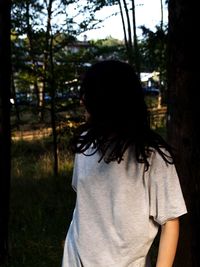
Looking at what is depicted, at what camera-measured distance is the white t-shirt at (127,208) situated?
5.55 ft

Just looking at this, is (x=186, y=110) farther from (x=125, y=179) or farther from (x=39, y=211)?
(x=39, y=211)

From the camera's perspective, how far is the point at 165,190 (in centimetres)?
169

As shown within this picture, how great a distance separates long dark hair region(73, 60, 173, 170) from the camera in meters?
1.68

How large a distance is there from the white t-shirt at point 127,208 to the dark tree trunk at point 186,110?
5.30 ft

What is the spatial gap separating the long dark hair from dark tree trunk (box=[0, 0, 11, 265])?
308 cm

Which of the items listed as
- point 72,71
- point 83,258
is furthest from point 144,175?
point 72,71

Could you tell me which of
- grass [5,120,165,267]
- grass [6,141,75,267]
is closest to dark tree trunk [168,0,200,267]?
grass [5,120,165,267]

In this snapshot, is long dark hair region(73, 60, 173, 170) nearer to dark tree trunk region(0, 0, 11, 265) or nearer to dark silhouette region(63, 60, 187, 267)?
dark silhouette region(63, 60, 187, 267)

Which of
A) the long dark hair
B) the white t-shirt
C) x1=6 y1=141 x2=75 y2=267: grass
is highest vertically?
the long dark hair

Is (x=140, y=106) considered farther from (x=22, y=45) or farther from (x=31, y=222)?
(x=22, y=45)

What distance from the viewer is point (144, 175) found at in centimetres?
171

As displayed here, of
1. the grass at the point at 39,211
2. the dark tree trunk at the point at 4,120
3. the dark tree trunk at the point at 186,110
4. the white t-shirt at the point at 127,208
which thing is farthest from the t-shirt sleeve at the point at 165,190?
the grass at the point at 39,211

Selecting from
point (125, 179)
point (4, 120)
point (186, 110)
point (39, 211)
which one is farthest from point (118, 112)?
point (39, 211)

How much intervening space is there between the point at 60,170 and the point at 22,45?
259 cm
